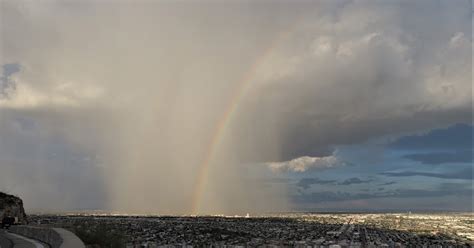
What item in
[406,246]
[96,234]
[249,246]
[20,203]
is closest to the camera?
[96,234]

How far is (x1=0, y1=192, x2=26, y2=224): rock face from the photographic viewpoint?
378ft

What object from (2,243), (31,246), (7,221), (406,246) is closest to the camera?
(31,246)

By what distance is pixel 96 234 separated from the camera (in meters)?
54.3

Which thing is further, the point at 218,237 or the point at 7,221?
the point at 218,237

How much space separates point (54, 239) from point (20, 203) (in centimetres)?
9361

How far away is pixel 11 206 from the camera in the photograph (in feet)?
397

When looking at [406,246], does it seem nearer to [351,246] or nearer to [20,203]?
[351,246]

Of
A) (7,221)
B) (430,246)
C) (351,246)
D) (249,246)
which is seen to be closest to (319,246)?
(351,246)

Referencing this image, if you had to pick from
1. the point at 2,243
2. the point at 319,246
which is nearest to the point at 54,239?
the point at 2,243

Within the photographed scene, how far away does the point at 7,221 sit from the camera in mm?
77500

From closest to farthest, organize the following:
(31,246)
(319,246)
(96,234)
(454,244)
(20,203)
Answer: (31,246) → (96,234) → (20,203) → (319,246) → (454,244)

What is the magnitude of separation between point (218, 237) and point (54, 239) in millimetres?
140172

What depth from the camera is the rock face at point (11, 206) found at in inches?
4540

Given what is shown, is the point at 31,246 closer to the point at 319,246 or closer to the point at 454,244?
the point at 319,246
